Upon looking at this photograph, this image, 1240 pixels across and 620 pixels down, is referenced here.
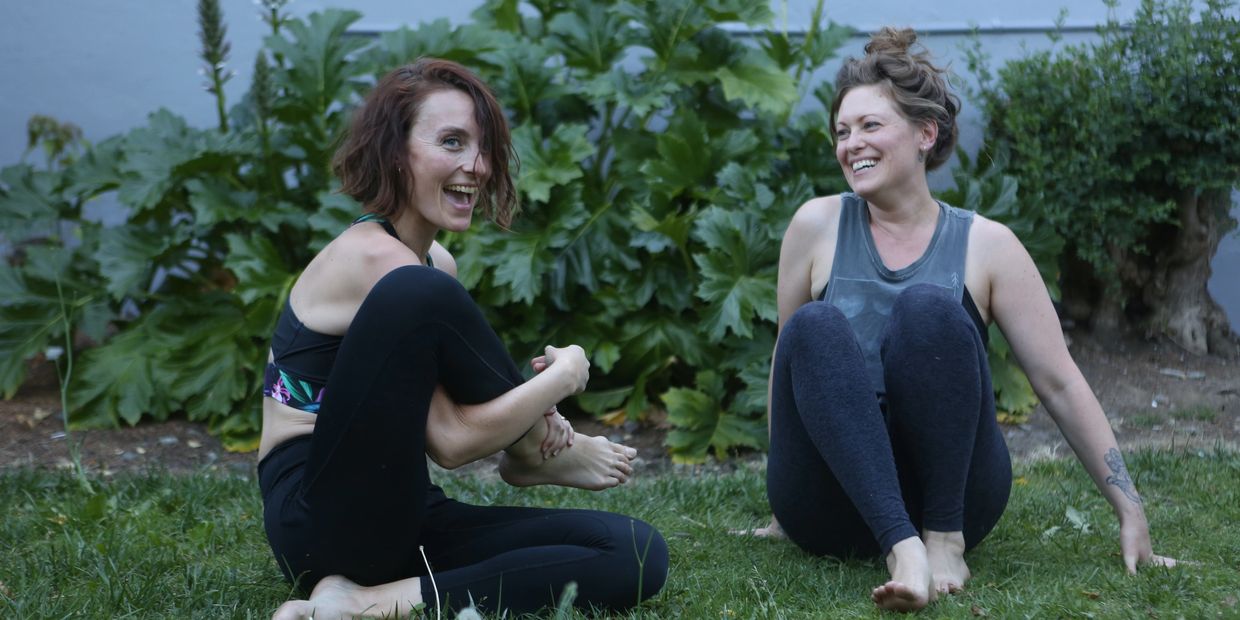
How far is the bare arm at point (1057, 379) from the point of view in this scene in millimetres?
2537

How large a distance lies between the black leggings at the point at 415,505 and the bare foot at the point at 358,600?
3cm

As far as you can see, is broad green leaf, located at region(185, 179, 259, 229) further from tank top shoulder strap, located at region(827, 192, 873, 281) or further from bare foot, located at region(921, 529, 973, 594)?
bare foot, located at region(921, 529, 973, 594)

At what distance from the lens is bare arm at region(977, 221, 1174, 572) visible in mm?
2537

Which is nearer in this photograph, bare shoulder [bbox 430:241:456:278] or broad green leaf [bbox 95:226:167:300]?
bare shoulder [bbox 430:241:456:278]

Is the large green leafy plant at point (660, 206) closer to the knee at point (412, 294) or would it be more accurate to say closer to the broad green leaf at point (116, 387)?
the broad green leaf at point (116, 387)

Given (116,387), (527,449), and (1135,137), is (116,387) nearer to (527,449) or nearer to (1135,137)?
(527,449)

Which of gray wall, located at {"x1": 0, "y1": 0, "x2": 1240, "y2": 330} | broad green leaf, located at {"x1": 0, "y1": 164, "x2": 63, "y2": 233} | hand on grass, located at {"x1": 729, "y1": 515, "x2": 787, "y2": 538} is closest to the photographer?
hand on grass, located at {"x1": 729, "y1": 515, "x2": 787, "y2": 538}

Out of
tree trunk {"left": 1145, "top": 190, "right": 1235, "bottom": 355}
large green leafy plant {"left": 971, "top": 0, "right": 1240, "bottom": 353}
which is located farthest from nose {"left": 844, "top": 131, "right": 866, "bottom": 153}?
tree trunk {"left": 1145, "top": 190, "right": 1235, "bottom": 355}

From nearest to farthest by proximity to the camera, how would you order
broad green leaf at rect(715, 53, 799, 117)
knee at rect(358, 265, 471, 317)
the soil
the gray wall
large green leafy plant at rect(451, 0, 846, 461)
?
knee at rect(358, 265, 471, 317), the soil, large green leafy plant at rect(451, 0, 846, 461), broad green leaf at rect(715, 53, 799, 117), the gray wall

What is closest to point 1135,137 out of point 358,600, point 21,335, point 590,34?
point 590,34

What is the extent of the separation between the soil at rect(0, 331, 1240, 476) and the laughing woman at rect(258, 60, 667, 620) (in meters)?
1.82

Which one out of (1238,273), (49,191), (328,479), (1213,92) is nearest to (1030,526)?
(328,479)

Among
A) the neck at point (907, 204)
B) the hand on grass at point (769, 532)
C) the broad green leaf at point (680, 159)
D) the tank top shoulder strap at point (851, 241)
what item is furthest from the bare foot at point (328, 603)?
the broad green leaf at point (680, 159)

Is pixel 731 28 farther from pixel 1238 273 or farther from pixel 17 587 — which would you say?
pixel 17 587
